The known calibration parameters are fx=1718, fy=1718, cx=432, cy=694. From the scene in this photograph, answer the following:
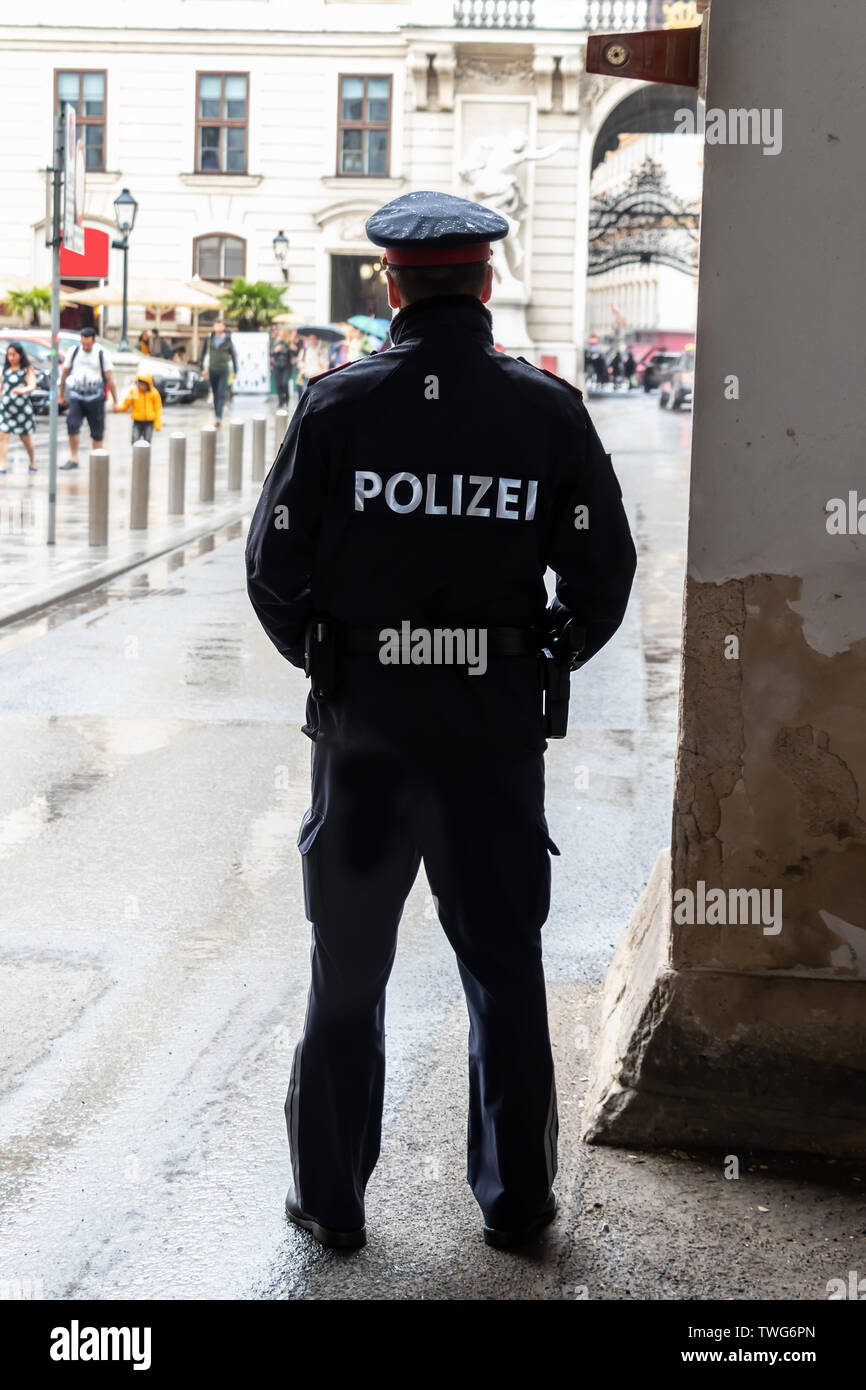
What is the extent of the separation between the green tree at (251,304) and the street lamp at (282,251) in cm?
109

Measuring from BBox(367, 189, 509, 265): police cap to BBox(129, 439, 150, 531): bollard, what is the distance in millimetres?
11653

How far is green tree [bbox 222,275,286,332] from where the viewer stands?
42406 mm

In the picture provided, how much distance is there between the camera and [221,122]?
4544 cm

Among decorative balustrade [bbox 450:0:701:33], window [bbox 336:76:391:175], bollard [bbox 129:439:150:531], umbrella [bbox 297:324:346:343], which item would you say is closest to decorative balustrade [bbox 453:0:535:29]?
decorative balustrade [bbox 450:0:701:33]

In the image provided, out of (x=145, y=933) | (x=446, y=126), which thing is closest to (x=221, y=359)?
(x=446, y=126)

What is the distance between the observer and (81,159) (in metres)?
14.9

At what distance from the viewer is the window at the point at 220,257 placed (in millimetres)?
45625

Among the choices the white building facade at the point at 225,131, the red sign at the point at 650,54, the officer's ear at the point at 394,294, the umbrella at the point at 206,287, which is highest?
the white building facade at the point at 225,131

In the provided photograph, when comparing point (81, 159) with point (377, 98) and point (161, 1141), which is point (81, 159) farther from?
point (377, 98)

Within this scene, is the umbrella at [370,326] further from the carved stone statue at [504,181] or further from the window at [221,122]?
the window at [221,122]

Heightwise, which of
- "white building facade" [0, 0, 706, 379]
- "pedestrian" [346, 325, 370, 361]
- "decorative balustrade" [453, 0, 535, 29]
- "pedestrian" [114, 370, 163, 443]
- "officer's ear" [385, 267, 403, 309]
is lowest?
"pedestrian" [114, 370, 163, 443]

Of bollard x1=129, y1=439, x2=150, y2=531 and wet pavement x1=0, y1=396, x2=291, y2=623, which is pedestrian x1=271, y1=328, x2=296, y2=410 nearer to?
wet pavement x1=0, y1=396, x2=291, y2=623

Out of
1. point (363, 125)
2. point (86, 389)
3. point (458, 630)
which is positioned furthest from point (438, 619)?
point (363, 125)

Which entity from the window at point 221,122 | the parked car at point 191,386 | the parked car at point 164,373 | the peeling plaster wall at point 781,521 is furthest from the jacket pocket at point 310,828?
the window at point 221,122
